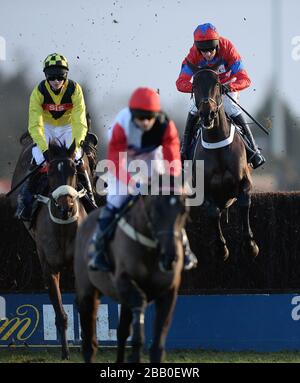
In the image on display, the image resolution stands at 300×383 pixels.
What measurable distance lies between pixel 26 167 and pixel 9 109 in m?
5.73

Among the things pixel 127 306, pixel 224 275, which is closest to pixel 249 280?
pixel 224 275

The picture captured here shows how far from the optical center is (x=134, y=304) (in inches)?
336

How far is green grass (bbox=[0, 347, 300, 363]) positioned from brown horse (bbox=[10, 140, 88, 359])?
408 mm

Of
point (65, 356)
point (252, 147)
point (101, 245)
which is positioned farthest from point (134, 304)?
point (252, 147)

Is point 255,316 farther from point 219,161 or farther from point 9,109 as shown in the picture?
point 9,109

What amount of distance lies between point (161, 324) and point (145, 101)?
5.61 ft

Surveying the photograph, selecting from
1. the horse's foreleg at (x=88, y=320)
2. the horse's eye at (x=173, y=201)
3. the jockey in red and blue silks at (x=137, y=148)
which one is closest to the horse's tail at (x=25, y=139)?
the horse's foreleg at (x=88, y=320)

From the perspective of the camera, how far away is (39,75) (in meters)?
19.3

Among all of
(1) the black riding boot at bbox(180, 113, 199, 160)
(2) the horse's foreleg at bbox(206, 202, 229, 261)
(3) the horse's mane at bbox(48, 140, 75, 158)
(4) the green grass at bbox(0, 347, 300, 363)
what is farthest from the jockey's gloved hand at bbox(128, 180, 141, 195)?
(1) the black riding boot at bbox(180, 113, 199, 160)

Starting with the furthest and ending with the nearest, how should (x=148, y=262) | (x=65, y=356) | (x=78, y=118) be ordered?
(x=78, y=118) < (x=65, y=356) < (x=148, y=262)

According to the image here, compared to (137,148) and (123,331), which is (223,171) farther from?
(137,148)

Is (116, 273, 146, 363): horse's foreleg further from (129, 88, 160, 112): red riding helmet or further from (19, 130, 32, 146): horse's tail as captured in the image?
(19, 130, 32, 146): horse's tail

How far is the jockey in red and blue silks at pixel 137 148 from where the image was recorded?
29.2ft

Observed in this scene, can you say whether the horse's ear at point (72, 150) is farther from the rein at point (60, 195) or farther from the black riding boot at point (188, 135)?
the black riding boot at point (188, 135)
